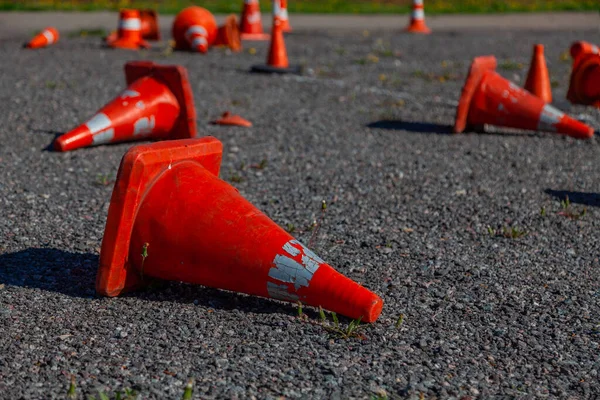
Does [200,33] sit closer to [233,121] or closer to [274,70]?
[274,70]

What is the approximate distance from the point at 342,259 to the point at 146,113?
2.49m

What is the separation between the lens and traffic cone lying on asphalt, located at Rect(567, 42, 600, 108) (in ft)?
25.1

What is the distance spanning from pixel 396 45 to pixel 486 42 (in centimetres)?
159

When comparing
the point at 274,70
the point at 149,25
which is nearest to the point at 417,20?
the point at 149,25

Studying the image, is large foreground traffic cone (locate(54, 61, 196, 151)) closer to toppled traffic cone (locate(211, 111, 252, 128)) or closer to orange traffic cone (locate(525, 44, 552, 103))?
toppled traffic cone (locate(211, 111, 252, 128))

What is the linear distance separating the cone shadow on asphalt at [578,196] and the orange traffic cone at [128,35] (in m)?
7.81

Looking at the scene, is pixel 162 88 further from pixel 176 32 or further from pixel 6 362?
pixel 176 32

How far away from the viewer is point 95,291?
148 inches

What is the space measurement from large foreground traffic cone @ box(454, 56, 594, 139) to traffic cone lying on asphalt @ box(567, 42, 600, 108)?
68 centimetres

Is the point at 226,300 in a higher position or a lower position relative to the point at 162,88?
lower

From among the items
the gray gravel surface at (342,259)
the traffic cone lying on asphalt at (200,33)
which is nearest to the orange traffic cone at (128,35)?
the traffic cone lying on asphalt at (200,33)

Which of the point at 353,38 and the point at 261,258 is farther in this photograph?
the point at 353,38

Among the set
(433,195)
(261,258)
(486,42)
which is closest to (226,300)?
(261,258)

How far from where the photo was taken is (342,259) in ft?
14.1
